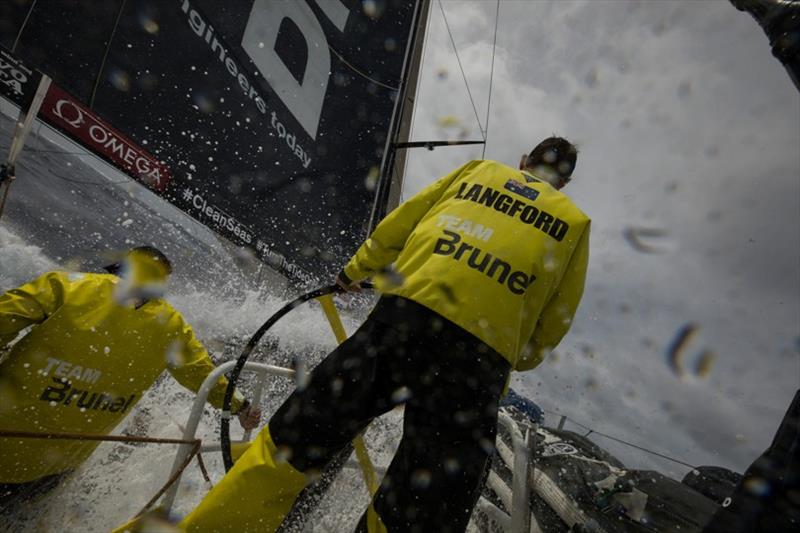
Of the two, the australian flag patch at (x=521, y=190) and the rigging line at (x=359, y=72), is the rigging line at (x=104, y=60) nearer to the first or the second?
the australian flag patch at (x=521, y=190)

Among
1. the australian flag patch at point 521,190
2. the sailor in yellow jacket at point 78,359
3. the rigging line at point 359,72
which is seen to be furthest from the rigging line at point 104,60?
the rigging line at point 359,72

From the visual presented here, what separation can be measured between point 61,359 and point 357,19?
3744mm

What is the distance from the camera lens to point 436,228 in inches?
44.0

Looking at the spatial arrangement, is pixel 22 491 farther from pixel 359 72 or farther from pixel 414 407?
pixel 359 72

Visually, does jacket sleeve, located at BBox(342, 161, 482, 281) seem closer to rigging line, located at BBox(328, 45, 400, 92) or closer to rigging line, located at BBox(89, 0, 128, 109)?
rigging line, located at BBox(89, 0, 128, 109)

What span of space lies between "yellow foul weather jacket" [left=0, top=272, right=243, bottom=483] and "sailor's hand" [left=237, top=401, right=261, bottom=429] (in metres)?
0.04

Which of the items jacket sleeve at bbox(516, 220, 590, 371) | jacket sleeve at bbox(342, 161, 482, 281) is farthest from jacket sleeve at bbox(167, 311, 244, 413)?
jacket sleeve at bbox(516, 220, 590, 371)

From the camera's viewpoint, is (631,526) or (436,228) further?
(631,526)

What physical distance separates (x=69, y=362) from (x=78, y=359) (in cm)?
3

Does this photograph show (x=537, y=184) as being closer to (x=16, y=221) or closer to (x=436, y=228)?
(x=436, y=228)

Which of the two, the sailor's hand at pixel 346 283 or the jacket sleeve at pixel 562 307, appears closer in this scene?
the jacket sleeve at pixel 562 307

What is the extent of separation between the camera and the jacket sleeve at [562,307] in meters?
1.17

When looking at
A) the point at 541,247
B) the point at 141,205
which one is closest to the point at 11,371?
the point at 541,247

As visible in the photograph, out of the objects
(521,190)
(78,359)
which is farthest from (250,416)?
(521,190)
